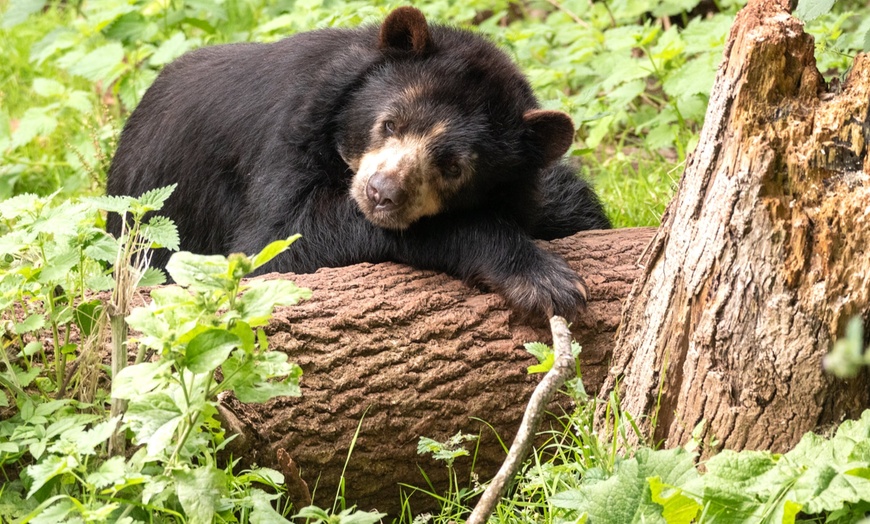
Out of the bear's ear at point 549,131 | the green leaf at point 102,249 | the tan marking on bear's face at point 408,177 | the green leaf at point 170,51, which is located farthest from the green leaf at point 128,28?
the green leaf at point 102,249

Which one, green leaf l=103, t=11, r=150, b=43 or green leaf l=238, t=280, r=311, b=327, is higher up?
green leaf l=238, t=280, r=311, b=327

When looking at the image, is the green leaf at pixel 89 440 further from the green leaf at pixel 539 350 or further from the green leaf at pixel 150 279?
the green leaf at pixel 539 350

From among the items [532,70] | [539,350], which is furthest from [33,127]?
[539,350]

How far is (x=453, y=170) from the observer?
491 cm

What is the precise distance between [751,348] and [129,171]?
4219mm

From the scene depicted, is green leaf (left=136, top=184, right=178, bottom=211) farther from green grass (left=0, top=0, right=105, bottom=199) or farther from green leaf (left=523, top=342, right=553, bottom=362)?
green grass (left=0, top=0, right=105, bottom=199)

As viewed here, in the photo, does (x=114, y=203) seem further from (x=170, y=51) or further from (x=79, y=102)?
(x=79, y=102)

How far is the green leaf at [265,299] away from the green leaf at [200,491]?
1.65 ft

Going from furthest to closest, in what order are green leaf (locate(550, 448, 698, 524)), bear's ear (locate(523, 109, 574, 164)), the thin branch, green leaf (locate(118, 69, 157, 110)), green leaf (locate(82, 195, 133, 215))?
the thin branch, green leaf (locate(118, 69, 157, 110)), bear's ear (locate(523, 109, 574, 164)), green leaf (locate(82, 195, 133, 215)), green leaf (locate(550, 448, 698, 524))

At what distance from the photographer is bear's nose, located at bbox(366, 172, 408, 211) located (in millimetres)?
4676

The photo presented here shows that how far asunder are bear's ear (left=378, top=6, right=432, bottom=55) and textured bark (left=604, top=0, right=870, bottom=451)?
2.07 m

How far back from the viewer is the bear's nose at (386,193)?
4.68m

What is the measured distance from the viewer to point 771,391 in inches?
126

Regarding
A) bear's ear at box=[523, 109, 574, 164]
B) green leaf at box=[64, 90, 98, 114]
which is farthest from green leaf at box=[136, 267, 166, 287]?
green leaf at box=[64, 90, 98, 114]
